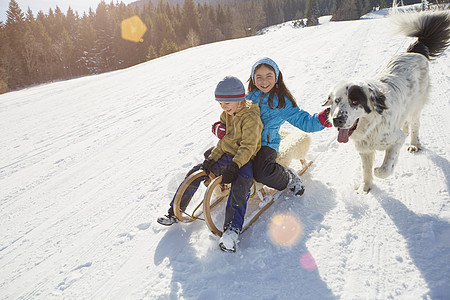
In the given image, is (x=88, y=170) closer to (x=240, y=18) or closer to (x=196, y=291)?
(x=196, y=291)

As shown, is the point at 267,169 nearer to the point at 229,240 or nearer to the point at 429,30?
the point at 229,240

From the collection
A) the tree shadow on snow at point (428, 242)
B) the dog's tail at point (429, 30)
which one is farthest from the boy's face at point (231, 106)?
the dog's tail at point (429, 30)

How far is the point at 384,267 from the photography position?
81.9 inches

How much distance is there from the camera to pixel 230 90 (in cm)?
276

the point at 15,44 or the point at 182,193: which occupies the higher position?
the point at 15,44

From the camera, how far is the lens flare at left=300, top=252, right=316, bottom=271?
2201 mm

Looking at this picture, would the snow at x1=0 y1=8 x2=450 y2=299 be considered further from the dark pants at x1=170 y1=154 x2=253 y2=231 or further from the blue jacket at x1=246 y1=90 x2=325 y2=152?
the blue jacket at x1=246 y1=90 x2=325 y2=152

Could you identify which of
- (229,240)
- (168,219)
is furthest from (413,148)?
(168,219)

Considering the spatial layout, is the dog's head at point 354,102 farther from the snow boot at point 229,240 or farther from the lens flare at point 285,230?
the snow boot at point 229,240

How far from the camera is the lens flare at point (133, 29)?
48747 millimetres

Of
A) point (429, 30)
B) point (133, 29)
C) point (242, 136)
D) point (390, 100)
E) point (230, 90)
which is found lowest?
point (242, 136)

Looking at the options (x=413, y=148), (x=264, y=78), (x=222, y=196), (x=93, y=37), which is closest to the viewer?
(x=264, y=78)

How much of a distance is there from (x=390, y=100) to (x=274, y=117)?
3.99 feet

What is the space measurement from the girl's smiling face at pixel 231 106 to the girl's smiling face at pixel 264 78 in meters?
0.38
